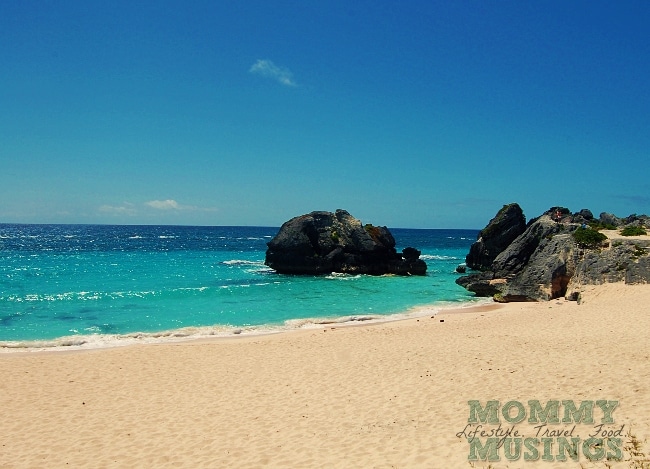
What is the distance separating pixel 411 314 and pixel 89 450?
22168mm

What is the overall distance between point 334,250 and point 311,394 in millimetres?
41707

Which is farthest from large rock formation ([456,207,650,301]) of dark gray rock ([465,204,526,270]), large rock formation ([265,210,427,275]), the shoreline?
large rock formation ([265,210,427,275])

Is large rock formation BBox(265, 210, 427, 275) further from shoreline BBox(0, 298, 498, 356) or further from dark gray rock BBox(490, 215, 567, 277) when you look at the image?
shoreline BBox(0, 298, 498, 356)

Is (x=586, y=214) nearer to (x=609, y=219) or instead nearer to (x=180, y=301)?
(x=609, y=219)

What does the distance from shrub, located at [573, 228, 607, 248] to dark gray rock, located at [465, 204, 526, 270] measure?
2134 cm

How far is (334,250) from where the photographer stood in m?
54.8

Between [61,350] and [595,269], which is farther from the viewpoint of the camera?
[595,269]

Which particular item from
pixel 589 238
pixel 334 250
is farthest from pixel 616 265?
pixel 334 250

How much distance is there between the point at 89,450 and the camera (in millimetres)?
10023

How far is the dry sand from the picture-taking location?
9.48 meters

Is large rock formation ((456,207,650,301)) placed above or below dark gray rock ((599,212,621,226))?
below

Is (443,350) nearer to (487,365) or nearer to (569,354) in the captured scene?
(487,365)

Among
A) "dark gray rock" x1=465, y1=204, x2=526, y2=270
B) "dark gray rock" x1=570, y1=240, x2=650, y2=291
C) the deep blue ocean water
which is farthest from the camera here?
"dark gray rock" x1=465, y1=204, x2=526, y2=270

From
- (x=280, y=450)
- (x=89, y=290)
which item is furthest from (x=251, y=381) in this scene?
(x=89, y=290)
